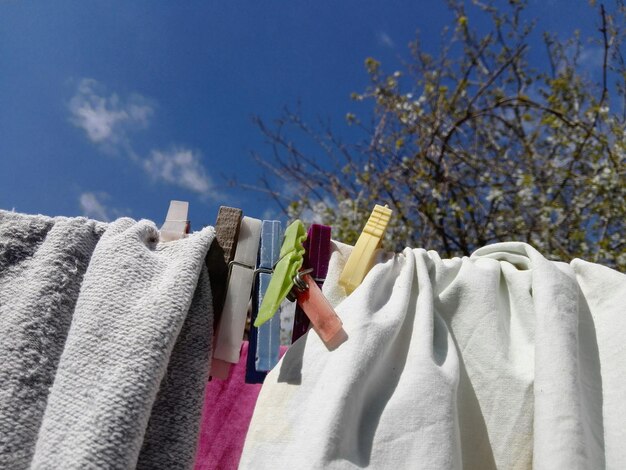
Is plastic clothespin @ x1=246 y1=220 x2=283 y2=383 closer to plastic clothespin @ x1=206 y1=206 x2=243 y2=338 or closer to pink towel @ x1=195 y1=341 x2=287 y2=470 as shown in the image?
plastic clothespin @ x1=206 y1=206 x2=243 y2=338

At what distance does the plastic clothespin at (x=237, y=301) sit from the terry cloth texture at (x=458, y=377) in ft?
0.18

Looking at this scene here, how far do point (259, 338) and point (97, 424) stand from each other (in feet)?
0.63

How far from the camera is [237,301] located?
1.89ft

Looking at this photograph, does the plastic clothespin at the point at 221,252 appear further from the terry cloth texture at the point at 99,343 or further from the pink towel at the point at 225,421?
the pink towel at the point at 225,421

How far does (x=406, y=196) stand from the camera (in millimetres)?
2779

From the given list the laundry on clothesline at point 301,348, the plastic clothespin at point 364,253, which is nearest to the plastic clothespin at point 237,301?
the laundry on clothesline at point 301,348

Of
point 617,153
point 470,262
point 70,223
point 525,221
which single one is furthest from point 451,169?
point 70,223

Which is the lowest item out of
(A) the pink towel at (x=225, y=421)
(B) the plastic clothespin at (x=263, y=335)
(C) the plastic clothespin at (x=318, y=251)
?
(A) the pink towel at (x=225, y=421)

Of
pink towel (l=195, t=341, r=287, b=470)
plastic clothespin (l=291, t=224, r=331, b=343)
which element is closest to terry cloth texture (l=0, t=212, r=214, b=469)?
plastic clothespin (l=291, t=224, r=331, b=343)

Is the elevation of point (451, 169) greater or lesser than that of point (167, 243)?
greater

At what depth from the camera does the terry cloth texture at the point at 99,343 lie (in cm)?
43

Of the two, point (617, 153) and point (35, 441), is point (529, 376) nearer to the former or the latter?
point (35, 441)

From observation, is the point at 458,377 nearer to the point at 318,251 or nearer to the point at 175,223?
the point at 318,251

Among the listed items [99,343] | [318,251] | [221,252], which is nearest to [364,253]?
[318,251]
